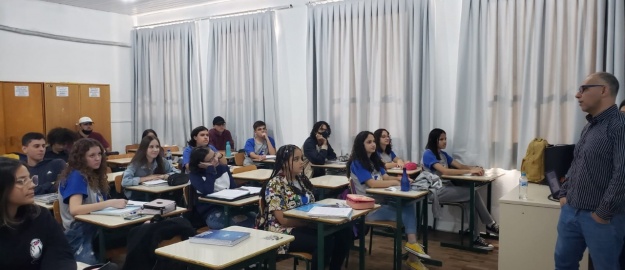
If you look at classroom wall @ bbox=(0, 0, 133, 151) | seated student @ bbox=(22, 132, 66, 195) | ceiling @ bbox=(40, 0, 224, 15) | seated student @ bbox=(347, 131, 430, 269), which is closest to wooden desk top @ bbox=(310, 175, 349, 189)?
seated student @ bbox=(347, 131, 430, 269)

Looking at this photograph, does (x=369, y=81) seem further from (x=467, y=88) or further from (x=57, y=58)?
(x=57, y=58)

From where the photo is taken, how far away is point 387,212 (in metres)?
4.27

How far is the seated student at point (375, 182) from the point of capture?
427 centimetres

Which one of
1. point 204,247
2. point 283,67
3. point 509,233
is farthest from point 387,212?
point 283,67

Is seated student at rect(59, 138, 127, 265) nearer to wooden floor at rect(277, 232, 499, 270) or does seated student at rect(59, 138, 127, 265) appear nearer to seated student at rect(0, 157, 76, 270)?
seated student at rect(0, 157, 76, 270)

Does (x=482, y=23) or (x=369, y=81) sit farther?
(x=369, y=81)

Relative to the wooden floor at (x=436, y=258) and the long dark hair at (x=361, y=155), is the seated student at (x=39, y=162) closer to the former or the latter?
the wooden floor at (x=436, y=258)

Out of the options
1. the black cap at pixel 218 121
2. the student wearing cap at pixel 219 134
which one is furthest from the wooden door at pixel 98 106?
the black cap at pixel 218 121

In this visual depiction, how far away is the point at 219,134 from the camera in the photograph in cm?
772

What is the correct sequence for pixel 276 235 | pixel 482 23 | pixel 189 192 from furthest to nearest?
pixel 482 23, pixel 189 192, pixel 276 235

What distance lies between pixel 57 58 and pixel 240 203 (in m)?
5.69

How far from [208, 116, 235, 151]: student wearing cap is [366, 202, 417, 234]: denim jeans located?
397 centimetres

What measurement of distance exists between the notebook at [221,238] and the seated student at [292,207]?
26.0 inches

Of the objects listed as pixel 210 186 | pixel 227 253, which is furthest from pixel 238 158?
pixel 227 253
